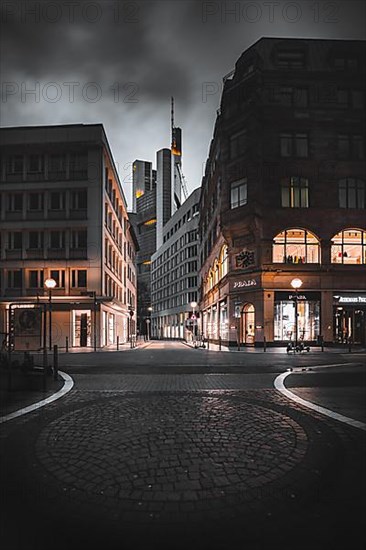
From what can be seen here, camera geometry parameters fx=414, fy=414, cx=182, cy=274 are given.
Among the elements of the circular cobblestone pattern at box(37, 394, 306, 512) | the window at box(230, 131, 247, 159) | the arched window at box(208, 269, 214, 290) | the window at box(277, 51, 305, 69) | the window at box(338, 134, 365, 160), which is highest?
the window at box(277, 51, 305, 69)

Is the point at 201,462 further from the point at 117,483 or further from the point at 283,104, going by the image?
the point at 283,104

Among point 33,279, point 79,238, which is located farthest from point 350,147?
point 33,279

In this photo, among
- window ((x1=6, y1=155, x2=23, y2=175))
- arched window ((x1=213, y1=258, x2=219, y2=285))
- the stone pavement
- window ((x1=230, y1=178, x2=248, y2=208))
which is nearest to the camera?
the stone pavement

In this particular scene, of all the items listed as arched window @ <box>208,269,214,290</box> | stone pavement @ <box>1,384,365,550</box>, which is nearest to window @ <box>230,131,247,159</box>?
arched window @ <box>208,269,214,290</box>

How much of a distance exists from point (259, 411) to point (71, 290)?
104 feet

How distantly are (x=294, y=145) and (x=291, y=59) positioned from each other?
7.32m

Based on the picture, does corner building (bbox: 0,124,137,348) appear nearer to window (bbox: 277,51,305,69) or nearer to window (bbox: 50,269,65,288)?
window (bbox: 50,269,65,288)

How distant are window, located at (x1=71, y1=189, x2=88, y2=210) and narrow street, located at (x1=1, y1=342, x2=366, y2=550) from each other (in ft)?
103

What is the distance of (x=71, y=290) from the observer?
3728 centimetres

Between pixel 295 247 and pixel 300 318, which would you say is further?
pixel 295 247

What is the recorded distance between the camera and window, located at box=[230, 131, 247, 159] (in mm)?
36125

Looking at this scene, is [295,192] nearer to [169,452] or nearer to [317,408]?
[317,408]

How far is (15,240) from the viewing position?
37.5m

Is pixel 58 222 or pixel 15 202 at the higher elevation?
pixel 15 202
